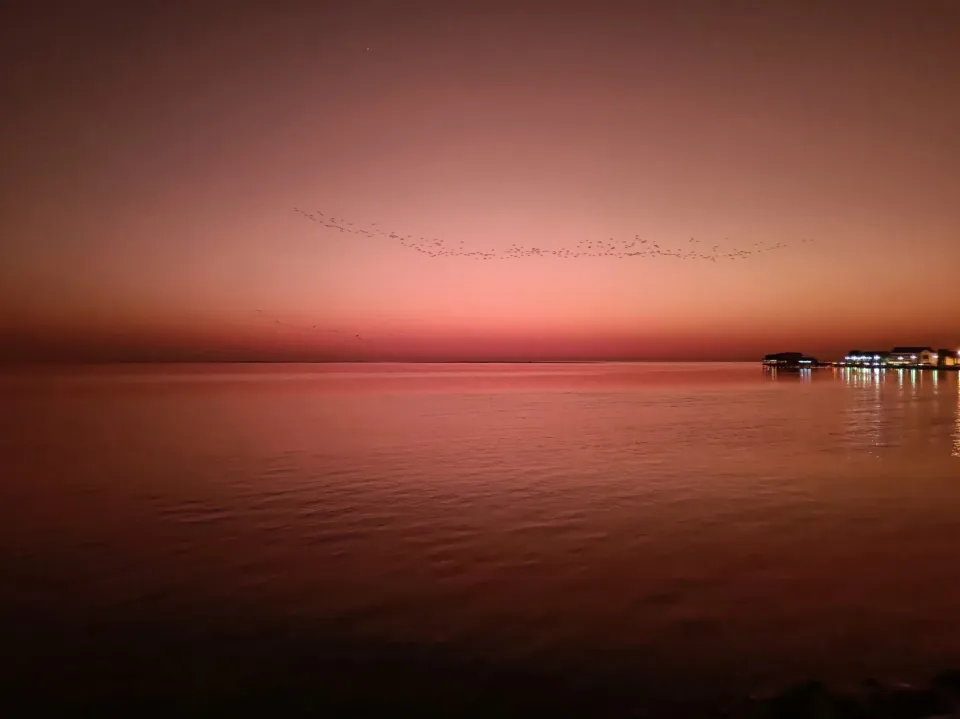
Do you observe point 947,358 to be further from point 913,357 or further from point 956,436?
point 956,436

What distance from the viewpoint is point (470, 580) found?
10.7 m

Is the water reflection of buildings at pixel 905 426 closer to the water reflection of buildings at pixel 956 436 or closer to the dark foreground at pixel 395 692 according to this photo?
the water reflection of buildings at pixel 956 436

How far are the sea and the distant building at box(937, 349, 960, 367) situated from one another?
6579 inches

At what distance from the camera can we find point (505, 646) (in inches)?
319

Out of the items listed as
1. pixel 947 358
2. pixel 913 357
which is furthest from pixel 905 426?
pixel 913 357

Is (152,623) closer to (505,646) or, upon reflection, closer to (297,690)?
(297,690)

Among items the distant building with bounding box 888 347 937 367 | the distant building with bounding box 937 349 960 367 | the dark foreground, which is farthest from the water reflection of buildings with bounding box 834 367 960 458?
the distant building with bounding box 888 347 937 367

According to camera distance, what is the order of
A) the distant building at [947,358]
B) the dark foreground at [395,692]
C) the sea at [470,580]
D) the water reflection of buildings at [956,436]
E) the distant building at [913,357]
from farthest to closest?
the distant building at [913,357] < the distant building at [947,358] < the water reflection of buildings at [956,436] < the sea at [470,580] < the dark foreground at [395,692]

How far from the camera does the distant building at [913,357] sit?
174 metres

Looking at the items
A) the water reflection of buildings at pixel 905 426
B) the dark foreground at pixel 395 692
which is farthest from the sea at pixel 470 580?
the water reflection of buildings at pixel 905 426

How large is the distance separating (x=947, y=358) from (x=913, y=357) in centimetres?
1748

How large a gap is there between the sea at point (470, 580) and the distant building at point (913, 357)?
179 m

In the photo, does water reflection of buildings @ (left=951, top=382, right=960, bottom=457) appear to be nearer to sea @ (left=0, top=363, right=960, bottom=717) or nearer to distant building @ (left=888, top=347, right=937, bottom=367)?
sea @ (left=0, top=363, right=960, bottom=717)

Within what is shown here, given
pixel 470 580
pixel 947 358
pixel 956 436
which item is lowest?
pixel 956 436
